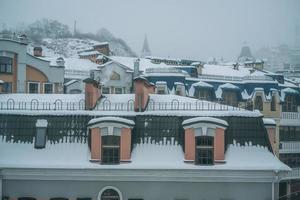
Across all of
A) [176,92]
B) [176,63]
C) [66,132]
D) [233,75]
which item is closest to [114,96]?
[66,132]

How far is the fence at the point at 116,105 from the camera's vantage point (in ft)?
40.7

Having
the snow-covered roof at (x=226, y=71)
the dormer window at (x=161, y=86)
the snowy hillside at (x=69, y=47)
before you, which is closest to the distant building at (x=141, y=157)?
the dormer window at (x=161, y=86)

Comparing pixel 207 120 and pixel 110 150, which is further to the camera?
pixel 110 150

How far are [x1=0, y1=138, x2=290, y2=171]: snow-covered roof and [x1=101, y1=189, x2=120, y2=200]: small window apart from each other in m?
0.73

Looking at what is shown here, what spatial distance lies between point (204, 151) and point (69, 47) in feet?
121

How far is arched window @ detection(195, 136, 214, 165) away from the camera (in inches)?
442

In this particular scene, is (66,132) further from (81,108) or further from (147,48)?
Result: (147,48)

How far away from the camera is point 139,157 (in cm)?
1132

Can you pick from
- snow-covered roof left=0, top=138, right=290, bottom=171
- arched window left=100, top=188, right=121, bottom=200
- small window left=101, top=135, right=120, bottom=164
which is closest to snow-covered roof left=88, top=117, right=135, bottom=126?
small window left=101, top=135, right=120, bottom=164

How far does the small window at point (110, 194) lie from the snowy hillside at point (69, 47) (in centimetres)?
2859

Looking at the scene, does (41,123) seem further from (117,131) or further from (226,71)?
(226,71)

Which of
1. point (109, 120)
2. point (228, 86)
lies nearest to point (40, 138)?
point (109, 120)

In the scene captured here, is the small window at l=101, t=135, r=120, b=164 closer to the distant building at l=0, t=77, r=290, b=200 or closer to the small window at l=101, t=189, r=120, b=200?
the distant building at l=0, t=77, r=290, b=200

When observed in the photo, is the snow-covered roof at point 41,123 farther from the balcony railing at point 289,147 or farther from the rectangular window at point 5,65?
the balcony railing at point 289,147
